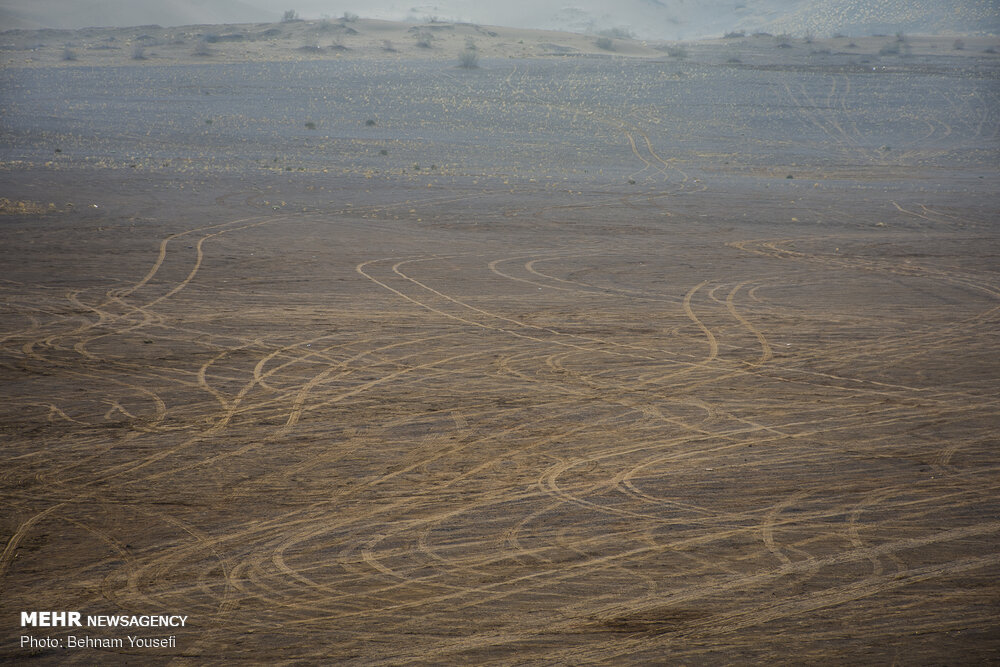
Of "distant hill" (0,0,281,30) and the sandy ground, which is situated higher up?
"distant hill" (0,0,281,30)

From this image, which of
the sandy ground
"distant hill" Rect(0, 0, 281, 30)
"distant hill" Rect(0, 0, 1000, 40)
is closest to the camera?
the sandy ground

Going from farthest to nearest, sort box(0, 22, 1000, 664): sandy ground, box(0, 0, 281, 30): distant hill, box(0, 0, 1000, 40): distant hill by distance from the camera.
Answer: box(0, 0, 281, 30): distant hill
box(0, 0, 1000, 40): distant hill
box(0, 22, 1000, 664): sandy ground

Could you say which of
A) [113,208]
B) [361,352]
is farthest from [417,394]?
[113,208]

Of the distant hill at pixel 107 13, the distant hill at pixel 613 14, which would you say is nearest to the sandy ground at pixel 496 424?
the distant hill at pixel 613 14

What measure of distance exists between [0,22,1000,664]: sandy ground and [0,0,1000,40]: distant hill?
75950 millimetres

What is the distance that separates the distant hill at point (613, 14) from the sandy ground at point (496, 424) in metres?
75.9

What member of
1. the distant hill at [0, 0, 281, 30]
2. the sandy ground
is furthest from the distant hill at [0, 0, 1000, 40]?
the sandy ground

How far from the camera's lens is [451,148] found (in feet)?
101

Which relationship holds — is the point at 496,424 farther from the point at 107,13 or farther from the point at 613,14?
the point at 107,13

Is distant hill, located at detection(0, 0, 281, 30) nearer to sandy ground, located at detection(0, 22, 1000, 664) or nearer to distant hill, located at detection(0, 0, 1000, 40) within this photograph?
distant hill, located at detection(0, 0, 1000, 40)

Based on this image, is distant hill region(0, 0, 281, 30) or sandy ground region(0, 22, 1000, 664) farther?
distant hill region(0, 0, 281, 30)

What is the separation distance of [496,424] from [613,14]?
124760mm

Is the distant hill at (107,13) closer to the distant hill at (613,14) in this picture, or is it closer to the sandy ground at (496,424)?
the distant hill at (613,14)

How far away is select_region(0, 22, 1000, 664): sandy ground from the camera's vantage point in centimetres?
477
